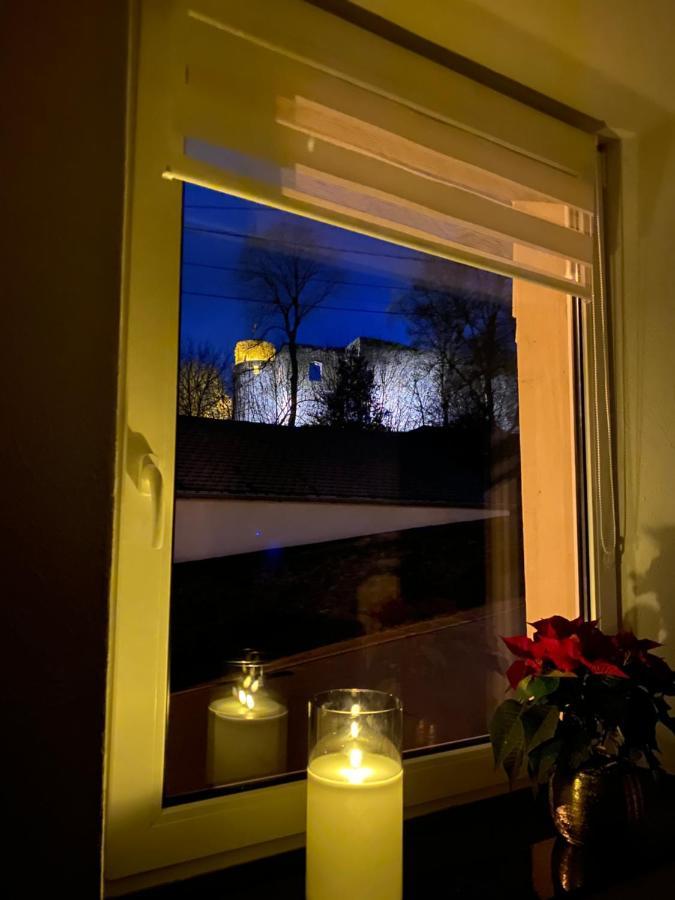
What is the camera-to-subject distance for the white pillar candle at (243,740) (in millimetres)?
1067

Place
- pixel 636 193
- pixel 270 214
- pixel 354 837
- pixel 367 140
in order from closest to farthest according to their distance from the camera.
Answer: pixel 354 837, pixel 367 140, pixel 270 214, pixel 636 193

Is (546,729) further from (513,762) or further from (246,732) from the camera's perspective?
(246,732)

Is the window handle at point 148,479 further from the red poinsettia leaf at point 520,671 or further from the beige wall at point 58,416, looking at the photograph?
the red poinsettia leaf at point 520,671

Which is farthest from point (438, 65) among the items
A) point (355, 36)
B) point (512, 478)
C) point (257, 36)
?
point (512, 478)

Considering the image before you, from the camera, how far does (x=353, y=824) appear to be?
857mm

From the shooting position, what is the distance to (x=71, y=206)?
67 centimetres

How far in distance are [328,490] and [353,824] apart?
0.58 meters

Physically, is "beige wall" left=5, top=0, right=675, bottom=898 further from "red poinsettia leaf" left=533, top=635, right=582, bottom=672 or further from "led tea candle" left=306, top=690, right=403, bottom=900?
"red poinsettia leaf" left=533, top=635, right=582, bottom=672

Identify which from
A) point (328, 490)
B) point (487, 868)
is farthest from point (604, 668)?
point (328, 490)

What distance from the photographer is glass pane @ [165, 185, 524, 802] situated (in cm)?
110

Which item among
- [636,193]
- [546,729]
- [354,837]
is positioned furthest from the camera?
[636,193]

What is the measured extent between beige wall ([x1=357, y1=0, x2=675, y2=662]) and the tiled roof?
326mm

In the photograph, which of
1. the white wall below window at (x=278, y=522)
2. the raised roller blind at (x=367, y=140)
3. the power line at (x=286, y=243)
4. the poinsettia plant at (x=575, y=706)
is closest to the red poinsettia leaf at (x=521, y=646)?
the poinsettia plant at (x=575, y=706)

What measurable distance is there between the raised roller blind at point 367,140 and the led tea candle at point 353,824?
0.75m
